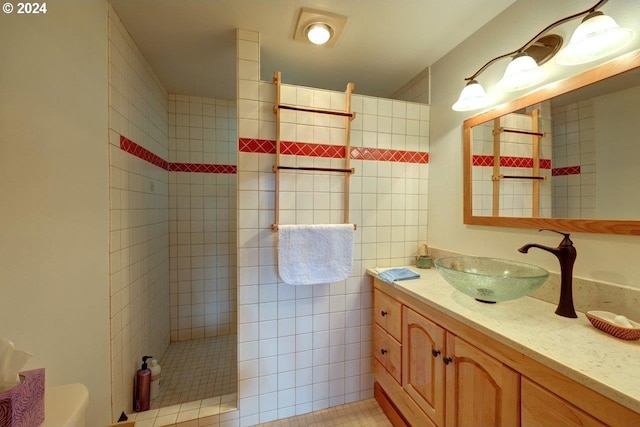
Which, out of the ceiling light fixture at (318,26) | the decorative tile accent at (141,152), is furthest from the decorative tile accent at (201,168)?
the ceiling light fixture at (318,26)

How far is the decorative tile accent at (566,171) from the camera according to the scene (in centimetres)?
105

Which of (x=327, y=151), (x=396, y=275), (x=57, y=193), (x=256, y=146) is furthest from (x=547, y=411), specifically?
(x=57, y=193)

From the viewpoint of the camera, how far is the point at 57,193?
93cm

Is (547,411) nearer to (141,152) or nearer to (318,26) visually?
(318,26)

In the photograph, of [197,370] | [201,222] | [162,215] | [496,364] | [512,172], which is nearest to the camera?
[496,364]

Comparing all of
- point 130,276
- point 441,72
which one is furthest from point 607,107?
point 130,276

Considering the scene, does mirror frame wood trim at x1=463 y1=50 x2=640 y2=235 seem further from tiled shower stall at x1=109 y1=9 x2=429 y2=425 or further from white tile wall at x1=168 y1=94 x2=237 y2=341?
white tile wall at x1=168 y1=94 x2=237 y2=341

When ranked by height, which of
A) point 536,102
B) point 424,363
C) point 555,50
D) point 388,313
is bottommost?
point 424,363

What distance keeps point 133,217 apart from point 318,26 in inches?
65.5

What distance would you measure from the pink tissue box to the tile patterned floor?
1205 millimetres

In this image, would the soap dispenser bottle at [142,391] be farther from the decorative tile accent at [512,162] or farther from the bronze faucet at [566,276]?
the decorative tile accent at [512,162]

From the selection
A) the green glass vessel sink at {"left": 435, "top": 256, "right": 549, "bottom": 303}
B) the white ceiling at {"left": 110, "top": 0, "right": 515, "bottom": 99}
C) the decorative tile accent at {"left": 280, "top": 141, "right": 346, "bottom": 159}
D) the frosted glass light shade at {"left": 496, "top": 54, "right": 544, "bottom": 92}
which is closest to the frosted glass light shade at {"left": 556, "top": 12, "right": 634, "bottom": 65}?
the frosted glass light shade at {"left": 496, "top": 54, "right": 544, "bottom": 92}

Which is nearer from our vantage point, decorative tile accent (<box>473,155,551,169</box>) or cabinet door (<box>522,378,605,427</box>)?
cabinet door (<box>522,378,605,427</box>)

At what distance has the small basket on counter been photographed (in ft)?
2.50
